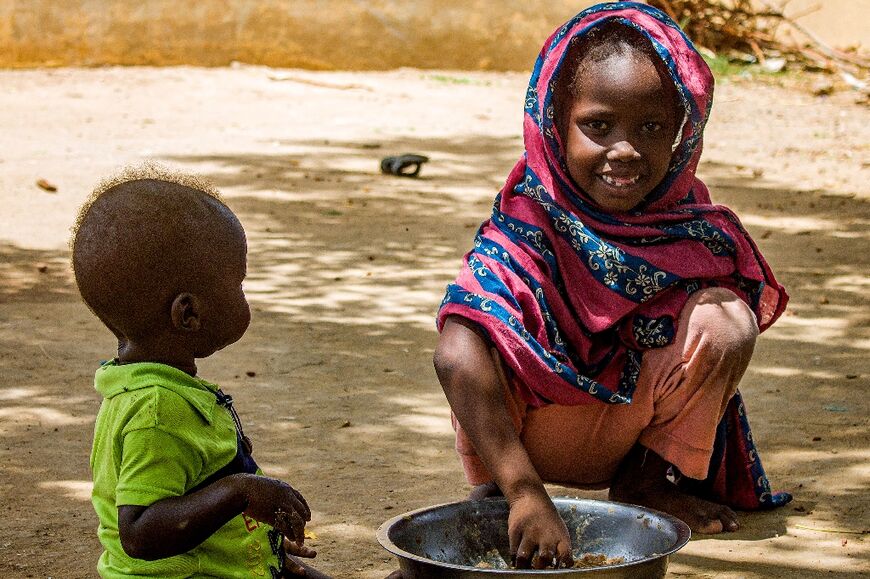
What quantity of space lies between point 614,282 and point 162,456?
1323 millimetres

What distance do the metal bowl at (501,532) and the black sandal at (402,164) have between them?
17.4 ft

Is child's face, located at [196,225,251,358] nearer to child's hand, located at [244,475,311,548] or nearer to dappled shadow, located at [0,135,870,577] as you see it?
child's hand, located at [244,475,311,548]

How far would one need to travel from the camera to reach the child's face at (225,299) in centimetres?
229

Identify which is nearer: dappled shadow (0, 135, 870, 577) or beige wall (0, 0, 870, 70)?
dappled shadow (0, 135, 870, 577)

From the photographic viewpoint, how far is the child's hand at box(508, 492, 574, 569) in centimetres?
257

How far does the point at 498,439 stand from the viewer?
2871mm

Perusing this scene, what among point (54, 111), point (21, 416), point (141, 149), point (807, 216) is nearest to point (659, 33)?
point (21, 416)

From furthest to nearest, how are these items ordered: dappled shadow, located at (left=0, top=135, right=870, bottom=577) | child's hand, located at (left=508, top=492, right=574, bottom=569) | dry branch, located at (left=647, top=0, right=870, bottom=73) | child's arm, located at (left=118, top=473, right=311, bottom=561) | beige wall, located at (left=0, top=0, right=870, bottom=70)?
Answer: dry branch, located at (left=647, top=0, right=870, bottom=73), beige wall, located at (left=0, top=0, right=870, bottom=70), dappled shadow, located at (left=0, top=135, right=870, bottom=577), child's hand, located at (left=508, top=492, right=574, bottom=569), child's arm, located at (left=118, top=473, right=311, bottom=561)

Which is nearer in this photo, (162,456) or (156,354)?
(162,456)

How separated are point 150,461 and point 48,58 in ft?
32.4

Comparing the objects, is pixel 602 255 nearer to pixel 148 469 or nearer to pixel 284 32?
pixel 148 469

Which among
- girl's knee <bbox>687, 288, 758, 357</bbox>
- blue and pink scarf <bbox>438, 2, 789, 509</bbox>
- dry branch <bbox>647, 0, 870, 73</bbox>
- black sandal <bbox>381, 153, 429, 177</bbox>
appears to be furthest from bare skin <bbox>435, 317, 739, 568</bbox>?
dry branch <bbox>647, 0, 870, 73</bbox>

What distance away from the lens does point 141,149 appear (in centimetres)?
855

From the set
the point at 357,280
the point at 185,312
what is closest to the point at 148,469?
the point at 185,312
